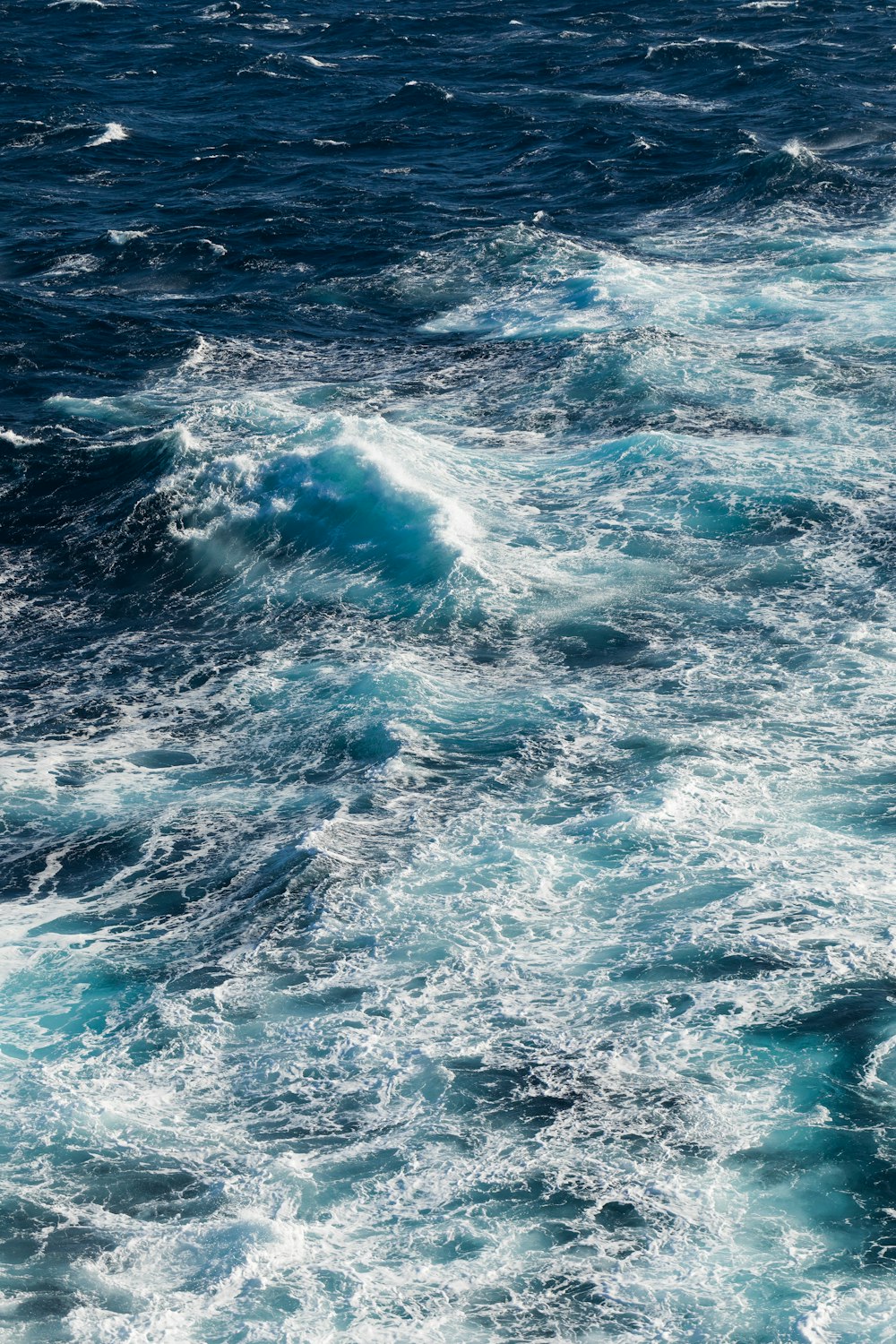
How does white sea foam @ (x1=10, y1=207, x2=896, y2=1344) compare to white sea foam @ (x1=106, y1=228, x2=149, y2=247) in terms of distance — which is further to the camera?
white sea foam @ (x1=106, y1=228, x2=149, y2=247)

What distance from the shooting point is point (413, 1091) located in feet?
62.9

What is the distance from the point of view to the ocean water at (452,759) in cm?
1730

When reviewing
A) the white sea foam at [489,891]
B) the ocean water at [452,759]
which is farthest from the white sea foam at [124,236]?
the white sea foam at [489,891]

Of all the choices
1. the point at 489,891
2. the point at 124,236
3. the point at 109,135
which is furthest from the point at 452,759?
the point at 109,135

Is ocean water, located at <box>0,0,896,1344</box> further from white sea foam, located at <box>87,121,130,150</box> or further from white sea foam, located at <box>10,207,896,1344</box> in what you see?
white sea foam, located at <box>87,121,130,150</box>

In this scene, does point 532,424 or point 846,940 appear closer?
point 846,940

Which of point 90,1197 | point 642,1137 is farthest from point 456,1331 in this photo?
point 90,1197

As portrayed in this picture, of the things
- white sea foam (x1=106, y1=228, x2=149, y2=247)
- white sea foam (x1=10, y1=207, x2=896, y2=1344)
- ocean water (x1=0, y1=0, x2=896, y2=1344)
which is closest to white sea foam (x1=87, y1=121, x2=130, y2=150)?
ocean water (x1=0, y1=0, x2=896, y2=1344)

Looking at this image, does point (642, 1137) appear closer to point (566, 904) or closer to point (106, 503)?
point (566, 904)

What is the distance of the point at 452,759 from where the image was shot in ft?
84.7

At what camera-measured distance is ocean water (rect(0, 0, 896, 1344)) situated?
681 inches

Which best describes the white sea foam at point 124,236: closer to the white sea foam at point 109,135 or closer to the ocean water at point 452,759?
the ocean water at point 452,759

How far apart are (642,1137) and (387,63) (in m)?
64.3

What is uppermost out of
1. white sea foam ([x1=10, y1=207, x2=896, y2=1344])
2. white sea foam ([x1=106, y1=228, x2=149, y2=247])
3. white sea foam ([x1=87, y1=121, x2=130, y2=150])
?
white sea foam ([x1=87, y1=121, x2=130, y2=150])
